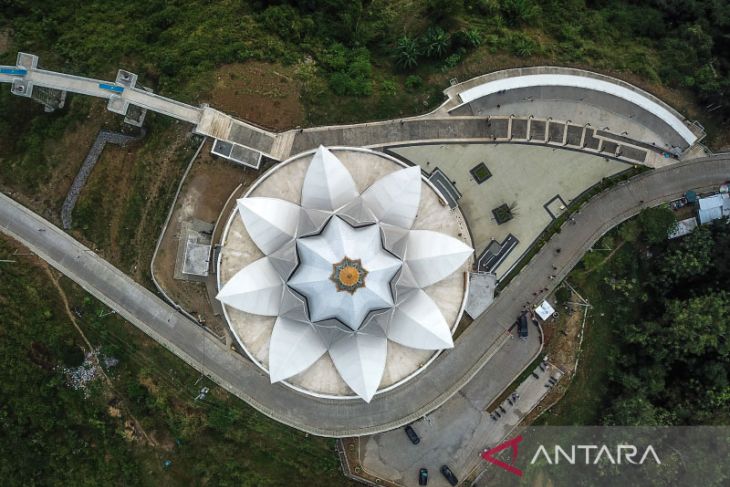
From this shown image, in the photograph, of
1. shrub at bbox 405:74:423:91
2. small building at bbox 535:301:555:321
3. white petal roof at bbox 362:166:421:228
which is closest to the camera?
white petal roof at bbox 362:166:421:228

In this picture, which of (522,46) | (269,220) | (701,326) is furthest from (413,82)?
(701,326)

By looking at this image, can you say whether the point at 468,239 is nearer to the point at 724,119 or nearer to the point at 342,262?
the point at 342,262

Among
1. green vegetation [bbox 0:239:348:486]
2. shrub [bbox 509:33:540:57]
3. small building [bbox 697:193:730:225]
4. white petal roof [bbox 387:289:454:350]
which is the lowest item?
green vegetation [bbox 0:239:348:486]

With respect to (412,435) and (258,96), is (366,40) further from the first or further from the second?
(412,435)

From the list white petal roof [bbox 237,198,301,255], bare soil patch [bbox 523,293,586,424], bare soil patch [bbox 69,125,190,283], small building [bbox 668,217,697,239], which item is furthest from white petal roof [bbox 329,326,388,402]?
small building [bbox 668,217,697,239]

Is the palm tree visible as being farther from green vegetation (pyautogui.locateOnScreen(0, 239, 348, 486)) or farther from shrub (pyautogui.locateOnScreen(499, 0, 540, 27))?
green vegetation (pyautogui.locateOnScreen(0, 239, 348, 486))
